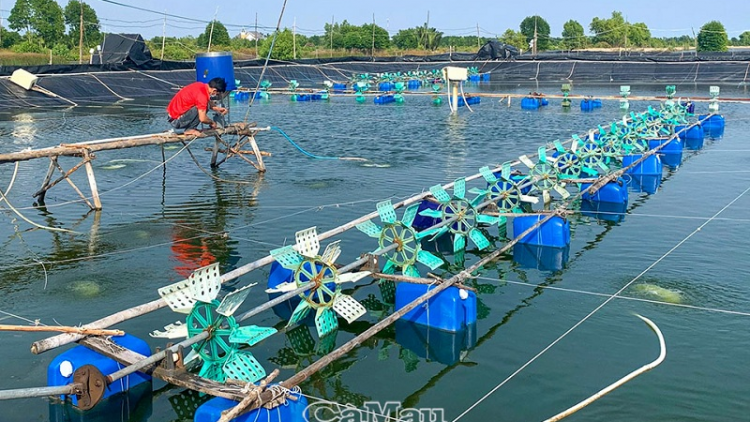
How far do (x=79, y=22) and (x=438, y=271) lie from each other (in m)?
82.2

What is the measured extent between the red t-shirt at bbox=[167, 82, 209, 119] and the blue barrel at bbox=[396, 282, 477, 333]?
26.8 feet

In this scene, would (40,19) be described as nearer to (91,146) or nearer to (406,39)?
(406,39)

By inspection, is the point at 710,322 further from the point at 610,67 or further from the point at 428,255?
the point at 610,67

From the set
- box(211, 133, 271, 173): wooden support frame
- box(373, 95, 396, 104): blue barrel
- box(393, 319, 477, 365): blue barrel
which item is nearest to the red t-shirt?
box(211, 133, 271, 173): wooden support frame

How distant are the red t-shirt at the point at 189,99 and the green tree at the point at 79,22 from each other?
2436 inches

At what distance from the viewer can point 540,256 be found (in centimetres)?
1202

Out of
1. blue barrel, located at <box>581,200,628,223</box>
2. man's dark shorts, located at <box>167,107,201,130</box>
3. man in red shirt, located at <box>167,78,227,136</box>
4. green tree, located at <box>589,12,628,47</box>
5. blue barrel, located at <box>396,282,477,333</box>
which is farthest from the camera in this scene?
green tree, located at <box>589,12,628,47</box>

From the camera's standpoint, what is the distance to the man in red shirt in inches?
602

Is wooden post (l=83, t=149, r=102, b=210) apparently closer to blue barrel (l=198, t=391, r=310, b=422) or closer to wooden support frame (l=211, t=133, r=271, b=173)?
wooden support frame (l=211, t=133, r=271, b=173)

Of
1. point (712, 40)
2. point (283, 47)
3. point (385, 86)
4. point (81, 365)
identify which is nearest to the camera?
point (81, 365)

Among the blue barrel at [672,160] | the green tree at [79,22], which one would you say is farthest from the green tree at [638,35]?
the blue barrel at [672,160]

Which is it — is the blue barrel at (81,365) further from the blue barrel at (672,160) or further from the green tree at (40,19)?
the green tree at (40,19)

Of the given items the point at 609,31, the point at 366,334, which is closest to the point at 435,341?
the point at 366,334

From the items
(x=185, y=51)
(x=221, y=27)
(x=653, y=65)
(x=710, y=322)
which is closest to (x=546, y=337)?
Answer: (x=710, y=322)
